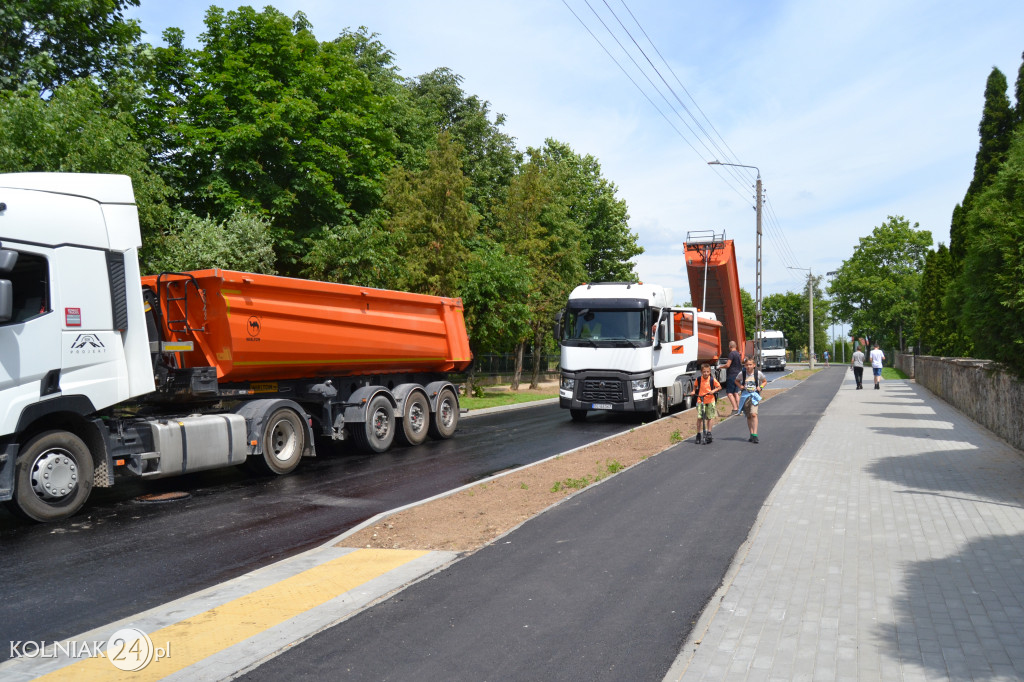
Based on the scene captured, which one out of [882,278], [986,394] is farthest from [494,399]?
[882,278]

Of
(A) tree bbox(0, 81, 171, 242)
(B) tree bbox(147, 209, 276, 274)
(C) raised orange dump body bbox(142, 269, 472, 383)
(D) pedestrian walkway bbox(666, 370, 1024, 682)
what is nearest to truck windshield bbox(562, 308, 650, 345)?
(C) raised orange dump body bbox(142, 269, 472, 383)

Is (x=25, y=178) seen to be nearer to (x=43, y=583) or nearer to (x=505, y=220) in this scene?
(x=43, y=583)

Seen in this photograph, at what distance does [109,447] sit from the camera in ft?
30.1

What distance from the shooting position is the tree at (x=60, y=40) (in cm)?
2006

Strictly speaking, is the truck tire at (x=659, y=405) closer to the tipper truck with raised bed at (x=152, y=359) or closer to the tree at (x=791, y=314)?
the tipper truck with raised bed at (x=152, y=359)

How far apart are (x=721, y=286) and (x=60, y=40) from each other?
21.2m

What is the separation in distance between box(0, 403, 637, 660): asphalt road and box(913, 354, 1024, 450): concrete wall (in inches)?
302

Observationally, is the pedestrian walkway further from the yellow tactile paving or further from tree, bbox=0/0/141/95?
tree, bbox=0/0/141/95

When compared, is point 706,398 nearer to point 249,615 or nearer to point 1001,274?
point 1001,274

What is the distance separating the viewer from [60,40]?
2227 centimetres

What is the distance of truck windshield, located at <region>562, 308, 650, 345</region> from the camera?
62.4 feet

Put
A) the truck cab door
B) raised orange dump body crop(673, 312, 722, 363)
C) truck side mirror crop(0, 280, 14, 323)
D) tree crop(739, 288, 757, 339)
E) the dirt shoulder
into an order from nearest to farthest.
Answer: the dirt shoulder
truck side mirror crop(0, 280, 14, 323)
the truck cab door
raised orange dump body crop(673, 312, 722, 363)
tree crop(739, 288, 757, 339)

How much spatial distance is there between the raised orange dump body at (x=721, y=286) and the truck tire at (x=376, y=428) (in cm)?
1402

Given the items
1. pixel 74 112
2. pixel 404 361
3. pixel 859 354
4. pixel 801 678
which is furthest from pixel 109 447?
pixel 859 354
